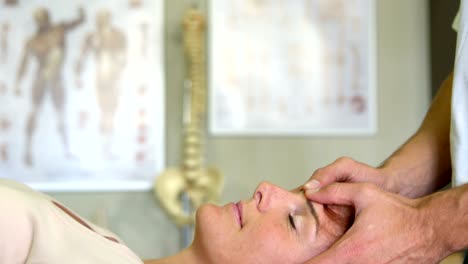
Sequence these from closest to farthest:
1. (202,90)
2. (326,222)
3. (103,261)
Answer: (103,261)
(326,222)
(202,90)

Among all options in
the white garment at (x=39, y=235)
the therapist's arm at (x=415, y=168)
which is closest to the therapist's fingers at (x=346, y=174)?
the therapist's arm at (x=415, y=168)

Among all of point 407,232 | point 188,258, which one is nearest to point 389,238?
point 407,232

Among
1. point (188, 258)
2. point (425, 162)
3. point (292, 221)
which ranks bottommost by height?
point (188, 258)

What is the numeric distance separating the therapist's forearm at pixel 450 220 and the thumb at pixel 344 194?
0.36 feet

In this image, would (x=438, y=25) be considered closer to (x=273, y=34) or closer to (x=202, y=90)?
(x=273, y=34)

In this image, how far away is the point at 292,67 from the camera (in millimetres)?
2285

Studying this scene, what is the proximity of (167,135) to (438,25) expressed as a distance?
1319 mm

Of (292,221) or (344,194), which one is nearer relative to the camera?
(344,194)

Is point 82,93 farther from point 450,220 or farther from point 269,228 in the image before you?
point 450,220

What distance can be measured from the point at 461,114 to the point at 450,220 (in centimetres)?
27

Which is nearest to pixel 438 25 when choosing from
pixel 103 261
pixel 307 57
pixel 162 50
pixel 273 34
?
pixel 307 57

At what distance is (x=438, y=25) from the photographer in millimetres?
2213

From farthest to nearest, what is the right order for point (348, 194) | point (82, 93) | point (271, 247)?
point (82, 93), point (271, 247), point (348, 194)

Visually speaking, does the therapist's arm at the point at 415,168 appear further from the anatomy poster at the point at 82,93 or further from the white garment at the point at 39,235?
the anatomy poster at the point at 82,93
